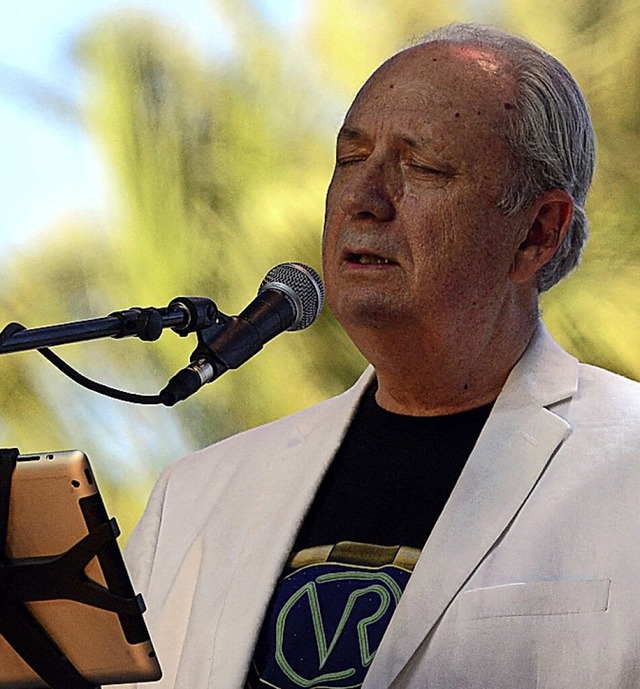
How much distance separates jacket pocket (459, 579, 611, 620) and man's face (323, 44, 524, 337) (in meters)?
0.41

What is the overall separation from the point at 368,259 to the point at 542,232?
0.30 meters

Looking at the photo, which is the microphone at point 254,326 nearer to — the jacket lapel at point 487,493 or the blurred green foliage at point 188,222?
the jacket lapel at point 487,493

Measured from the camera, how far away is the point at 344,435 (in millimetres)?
1966

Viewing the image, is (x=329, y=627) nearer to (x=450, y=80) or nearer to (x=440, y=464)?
(x=440, y=464)

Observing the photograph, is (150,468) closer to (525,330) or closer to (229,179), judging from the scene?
(229,179)

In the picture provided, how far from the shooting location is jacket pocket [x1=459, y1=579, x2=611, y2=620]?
5.18ft

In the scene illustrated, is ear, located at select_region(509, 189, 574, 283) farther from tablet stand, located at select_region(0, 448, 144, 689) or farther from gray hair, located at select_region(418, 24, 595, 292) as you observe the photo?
tablet stand, located at select_region(0, 448, 144, 689)

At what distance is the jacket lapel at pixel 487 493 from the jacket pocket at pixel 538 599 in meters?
0.04

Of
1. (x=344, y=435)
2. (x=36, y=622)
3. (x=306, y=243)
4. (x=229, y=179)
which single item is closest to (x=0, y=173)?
(x=229, y=179)

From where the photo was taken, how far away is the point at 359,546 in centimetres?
175

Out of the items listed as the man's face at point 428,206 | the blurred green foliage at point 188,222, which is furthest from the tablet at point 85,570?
the blurred green foliage at point 188,222

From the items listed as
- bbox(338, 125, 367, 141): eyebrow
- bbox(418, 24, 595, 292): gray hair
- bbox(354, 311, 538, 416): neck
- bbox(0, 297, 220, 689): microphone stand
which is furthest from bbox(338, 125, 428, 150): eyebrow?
bbox(0, 297, 220, 689): microphone stand

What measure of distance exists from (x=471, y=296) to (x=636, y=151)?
32.5 inches

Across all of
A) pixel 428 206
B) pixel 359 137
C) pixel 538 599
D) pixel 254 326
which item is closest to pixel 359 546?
pixel 538 599
